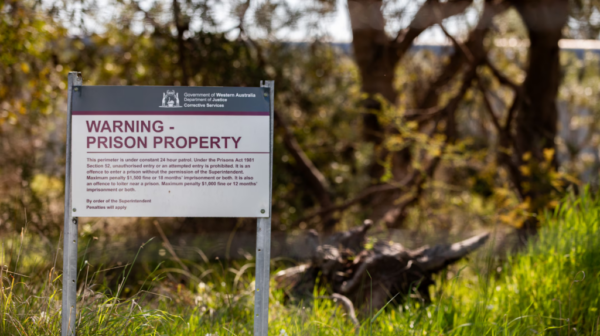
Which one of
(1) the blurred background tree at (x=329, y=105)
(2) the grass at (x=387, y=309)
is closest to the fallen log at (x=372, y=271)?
(2) the grass at (x=387, y=309)

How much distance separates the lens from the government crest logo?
2484 millimetres

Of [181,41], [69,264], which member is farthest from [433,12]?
[69,264]

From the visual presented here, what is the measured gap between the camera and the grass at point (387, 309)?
99.9 inches

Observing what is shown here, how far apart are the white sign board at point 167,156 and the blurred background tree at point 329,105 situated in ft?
10.2

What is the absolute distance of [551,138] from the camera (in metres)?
6.27

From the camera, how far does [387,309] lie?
3.67m

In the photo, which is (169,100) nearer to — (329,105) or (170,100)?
(170,100)

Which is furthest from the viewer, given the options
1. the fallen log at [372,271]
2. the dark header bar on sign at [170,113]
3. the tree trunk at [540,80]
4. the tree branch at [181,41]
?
the tree trunk at [540,80]

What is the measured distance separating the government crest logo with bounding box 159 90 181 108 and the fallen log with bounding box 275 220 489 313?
1.86 meters

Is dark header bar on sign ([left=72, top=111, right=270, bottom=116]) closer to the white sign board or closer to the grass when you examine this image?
the white sign board

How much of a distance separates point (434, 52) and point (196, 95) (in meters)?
7.79

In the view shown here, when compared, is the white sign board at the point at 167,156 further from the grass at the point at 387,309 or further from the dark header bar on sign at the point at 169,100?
the grass at the point at 387,309

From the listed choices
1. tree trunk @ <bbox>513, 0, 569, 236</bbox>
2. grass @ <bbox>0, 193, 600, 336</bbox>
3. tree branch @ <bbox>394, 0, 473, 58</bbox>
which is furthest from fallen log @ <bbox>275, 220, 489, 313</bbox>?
tree branch @ <bbox>394, 0, 473, 58</bbox>

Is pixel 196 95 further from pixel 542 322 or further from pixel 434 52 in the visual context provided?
pixel 434 52
